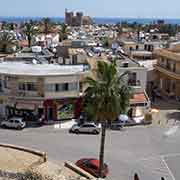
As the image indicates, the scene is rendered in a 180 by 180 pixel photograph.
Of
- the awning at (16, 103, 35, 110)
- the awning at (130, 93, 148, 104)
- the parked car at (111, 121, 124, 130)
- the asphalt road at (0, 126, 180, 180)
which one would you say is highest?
the awning at (130, 93, 148, 104)

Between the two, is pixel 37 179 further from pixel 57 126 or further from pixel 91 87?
pixel 57 126

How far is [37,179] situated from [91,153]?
18925 mm

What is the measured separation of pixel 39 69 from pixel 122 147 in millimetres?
13268

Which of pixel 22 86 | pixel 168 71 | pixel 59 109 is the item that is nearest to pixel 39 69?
pixel 22 86

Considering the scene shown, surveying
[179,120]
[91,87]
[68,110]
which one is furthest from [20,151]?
[179,120]

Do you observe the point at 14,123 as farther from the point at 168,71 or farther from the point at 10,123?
the point at 168,71

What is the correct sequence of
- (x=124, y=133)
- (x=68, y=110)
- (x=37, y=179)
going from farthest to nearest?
1. (x=68, y=110)
2. (x=124, y=133)
3. (x=37, y=179)

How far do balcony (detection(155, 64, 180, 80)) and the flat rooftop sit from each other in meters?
14.7

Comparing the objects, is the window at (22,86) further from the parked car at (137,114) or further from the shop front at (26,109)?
the parked car at (137,114)

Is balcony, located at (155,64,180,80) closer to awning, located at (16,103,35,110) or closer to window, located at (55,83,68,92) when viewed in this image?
window, located at (55,83,68,92)

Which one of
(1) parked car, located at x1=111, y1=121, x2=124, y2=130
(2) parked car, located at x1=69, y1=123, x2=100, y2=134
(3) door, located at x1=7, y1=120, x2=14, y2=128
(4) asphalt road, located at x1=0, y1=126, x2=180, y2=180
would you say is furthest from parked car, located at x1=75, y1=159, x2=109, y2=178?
(3) door, located at x1=7, y1=120, x2=14, y2=128

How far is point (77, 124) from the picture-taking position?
40.2m

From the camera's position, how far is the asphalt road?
1158 inches

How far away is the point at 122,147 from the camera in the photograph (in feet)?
113
